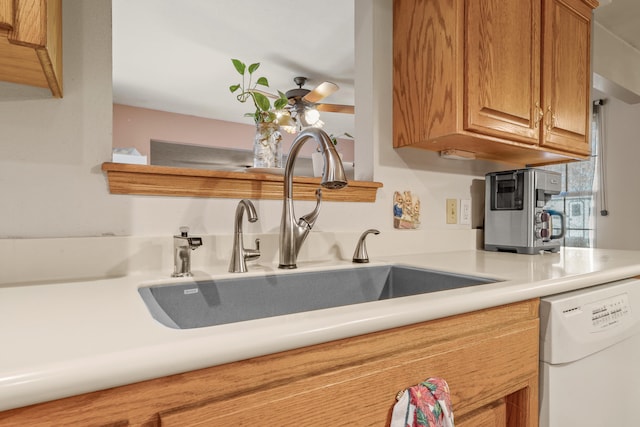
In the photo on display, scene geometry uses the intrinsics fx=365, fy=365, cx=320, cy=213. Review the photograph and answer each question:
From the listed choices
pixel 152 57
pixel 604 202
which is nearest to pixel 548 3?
pixel 604 202

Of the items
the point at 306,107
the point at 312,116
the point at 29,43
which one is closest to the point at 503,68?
the point at 29,43

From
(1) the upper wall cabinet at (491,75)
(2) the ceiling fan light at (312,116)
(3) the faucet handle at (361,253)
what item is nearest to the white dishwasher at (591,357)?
(3) the faucet handle at (361,253)

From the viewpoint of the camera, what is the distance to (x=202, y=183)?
105 centimetres

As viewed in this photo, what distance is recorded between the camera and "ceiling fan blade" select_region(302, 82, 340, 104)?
263 cm

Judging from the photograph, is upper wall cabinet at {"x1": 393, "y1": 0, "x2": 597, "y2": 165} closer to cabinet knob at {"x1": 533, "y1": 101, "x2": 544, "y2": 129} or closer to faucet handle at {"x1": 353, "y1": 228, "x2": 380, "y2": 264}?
cabinet knob at {"x1": 533, "y1": 101, "x2": 544, "y2": 129}

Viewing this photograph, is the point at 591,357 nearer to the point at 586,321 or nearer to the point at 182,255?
the point at 586,321

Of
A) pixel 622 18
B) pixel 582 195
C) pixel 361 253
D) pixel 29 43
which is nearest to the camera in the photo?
pixel 29 43

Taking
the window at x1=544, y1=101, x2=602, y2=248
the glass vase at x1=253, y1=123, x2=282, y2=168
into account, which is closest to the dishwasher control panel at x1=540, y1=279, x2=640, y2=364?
the glass vase at x1=253, y1=123, x2=282, y2=168

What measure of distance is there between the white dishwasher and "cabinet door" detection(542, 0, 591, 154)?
77 cm

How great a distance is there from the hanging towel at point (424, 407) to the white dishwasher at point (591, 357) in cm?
35

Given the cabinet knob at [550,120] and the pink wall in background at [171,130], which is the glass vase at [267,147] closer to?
the cabinet knob at [550,120]

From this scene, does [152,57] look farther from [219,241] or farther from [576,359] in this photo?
[576,359]

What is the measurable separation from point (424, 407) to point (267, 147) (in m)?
0.89

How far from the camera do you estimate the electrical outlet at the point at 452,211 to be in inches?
64.6
